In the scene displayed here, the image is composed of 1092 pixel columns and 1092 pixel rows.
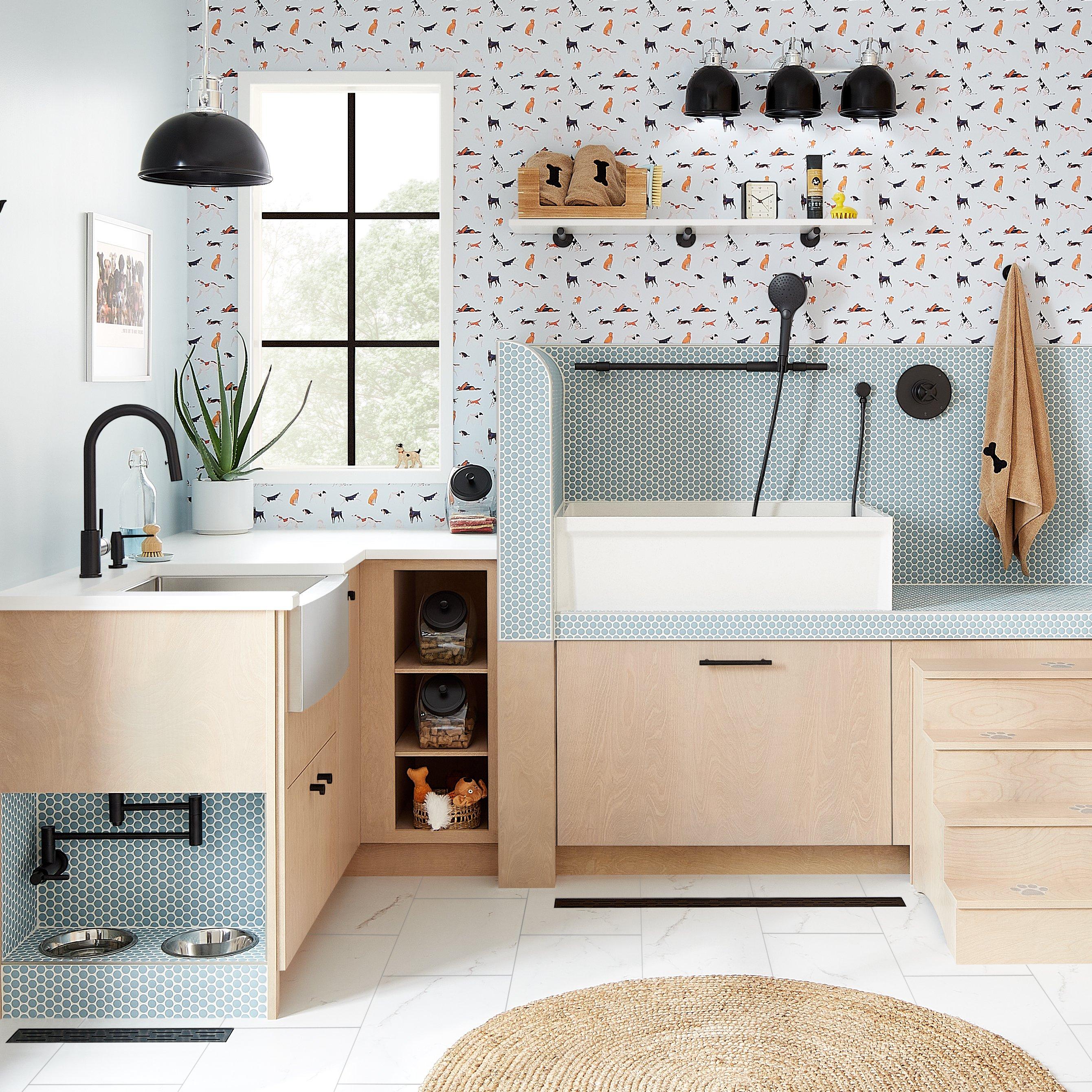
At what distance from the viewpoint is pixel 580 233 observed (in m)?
3.70

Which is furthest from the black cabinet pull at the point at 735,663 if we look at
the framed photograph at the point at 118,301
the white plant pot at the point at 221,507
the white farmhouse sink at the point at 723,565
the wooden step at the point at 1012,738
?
the framed photograph at the point at 118,301

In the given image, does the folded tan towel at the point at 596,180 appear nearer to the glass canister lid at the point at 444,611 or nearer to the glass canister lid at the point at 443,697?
the glass canister lid at the point at 444,611

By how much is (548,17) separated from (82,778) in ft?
9.00

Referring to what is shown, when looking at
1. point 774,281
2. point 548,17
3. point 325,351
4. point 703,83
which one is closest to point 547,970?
point 774,281

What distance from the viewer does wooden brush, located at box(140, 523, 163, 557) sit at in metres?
2.91

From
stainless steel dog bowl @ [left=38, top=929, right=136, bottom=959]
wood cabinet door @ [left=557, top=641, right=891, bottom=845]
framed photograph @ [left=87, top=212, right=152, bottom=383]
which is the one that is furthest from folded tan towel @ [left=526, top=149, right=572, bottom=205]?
stainless steel dog bowl @ [left=38, top=929, right=136, bottom=959]

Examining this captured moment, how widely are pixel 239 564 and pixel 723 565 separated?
131cm

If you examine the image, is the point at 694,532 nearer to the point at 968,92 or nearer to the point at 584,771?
the point at 584,771

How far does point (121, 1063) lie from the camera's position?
2285mm

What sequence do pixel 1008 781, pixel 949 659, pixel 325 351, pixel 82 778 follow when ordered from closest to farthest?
pixel 82 778 < pixel 1008 781 < pixel 949 659 < pixel 325 351

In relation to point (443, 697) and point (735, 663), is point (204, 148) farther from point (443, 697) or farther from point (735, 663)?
point (735, 663)

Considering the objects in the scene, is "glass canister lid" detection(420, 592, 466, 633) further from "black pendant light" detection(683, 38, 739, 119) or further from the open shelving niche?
"black pendant light" detection(683, 38, 739, 119)

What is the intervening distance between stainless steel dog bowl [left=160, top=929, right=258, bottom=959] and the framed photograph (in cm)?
145

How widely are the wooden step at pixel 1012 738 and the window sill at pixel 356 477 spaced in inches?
70.0
